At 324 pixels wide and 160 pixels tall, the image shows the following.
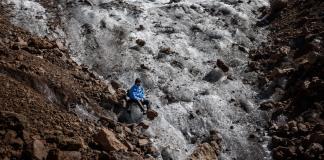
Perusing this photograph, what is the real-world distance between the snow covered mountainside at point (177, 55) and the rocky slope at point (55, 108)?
0.95m

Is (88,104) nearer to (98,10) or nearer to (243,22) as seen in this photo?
(98,10)

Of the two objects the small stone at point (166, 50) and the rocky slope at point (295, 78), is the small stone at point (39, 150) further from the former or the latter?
the small stone at point (166, 50)

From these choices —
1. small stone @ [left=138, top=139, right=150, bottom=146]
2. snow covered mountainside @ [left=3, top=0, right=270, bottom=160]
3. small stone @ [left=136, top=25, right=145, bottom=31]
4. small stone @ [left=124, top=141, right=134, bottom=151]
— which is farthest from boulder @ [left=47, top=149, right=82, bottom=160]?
small stone @ [left=136, top=25, right=145, bottom=31]

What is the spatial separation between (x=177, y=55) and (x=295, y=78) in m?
4.54

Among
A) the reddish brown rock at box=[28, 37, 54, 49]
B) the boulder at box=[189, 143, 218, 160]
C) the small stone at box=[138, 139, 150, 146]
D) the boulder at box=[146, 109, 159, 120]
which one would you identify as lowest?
the boulder at box=[189, 143, 218, 160]

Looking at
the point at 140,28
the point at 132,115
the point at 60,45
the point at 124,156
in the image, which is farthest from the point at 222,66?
the point at 124,156

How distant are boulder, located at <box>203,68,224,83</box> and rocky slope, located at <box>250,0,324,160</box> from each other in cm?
147

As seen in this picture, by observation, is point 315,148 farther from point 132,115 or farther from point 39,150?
point 39,150

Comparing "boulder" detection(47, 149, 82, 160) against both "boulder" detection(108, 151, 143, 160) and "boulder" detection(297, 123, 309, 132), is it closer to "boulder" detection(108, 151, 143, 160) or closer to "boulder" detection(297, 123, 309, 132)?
"boulder" detection(108, 151, 143, 160)

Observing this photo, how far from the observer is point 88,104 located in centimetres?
1407

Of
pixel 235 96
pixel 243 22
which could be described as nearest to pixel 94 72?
pixel 235 96

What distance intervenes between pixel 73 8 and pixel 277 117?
9318 mm

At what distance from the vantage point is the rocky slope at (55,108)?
10.6 m

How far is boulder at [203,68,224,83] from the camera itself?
56.8ft
